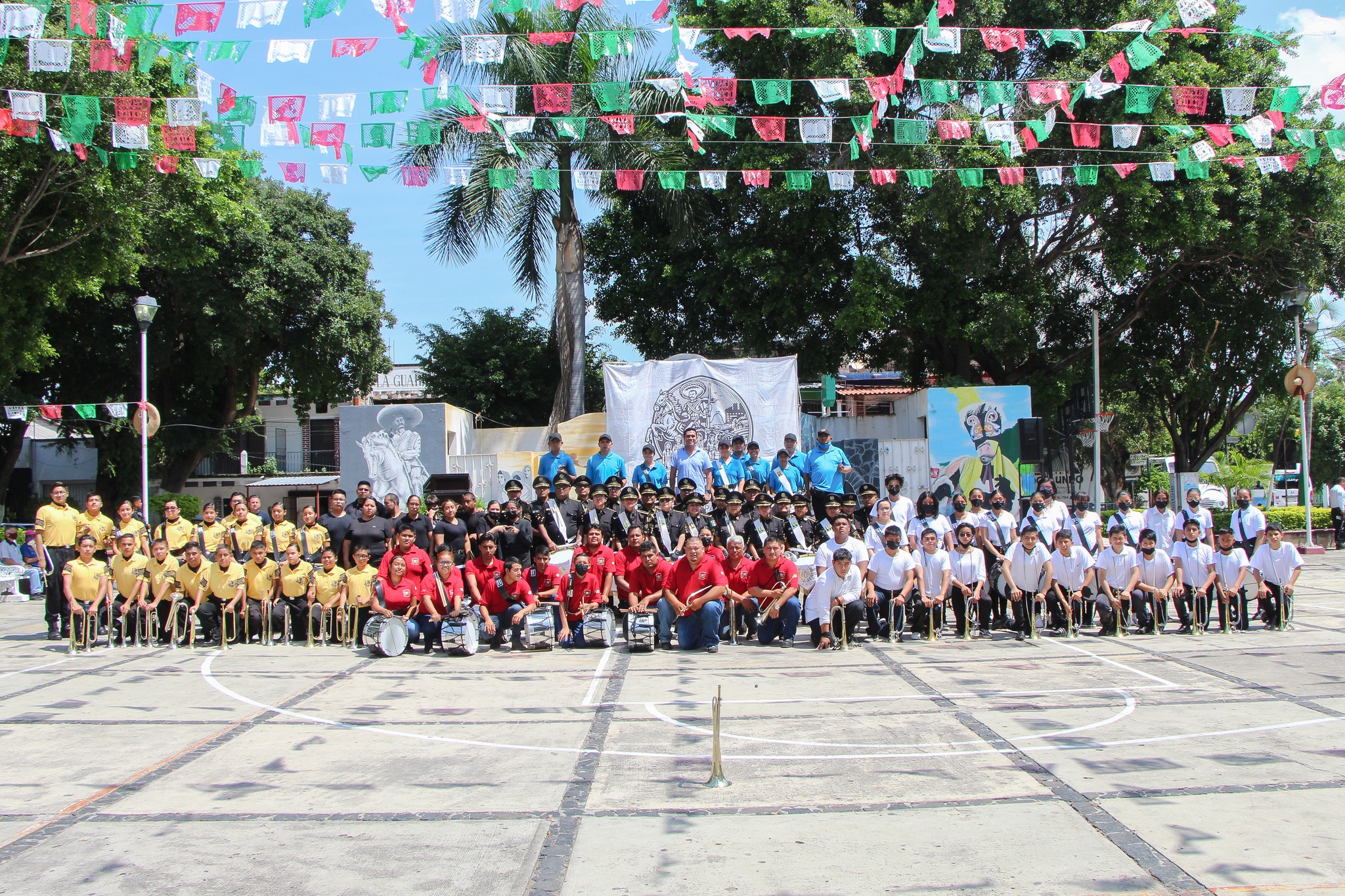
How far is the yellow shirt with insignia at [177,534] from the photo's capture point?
13227 millimetres

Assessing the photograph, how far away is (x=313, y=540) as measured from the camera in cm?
1292

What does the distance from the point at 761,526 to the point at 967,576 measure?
99.4 inches

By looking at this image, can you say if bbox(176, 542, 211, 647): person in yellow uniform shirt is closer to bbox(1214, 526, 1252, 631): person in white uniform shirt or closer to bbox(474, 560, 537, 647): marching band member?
bbox(474, 560, 537, 647): marching band member

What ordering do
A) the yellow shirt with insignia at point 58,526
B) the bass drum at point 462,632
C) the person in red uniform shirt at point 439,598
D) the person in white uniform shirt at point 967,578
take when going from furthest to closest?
the yellow shirt with insignia at point 58,526 < the person in white uniform shirt at point 967,578 < the person in red uniform shirt at point 439,598 < the bass drum at point 462,632

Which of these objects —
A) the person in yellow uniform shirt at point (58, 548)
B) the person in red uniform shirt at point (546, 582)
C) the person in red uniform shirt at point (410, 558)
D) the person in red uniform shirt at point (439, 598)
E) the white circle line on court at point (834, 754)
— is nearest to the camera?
the white circle line on court at point (834, 754)

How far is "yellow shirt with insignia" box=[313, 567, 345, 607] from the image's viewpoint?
12266 millimetres

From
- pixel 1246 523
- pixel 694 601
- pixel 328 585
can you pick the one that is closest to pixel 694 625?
pixel 694 601

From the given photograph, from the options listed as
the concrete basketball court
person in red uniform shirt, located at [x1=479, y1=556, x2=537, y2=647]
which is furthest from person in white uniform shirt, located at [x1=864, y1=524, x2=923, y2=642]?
person in red uniform shirt, located at [x1=479, y1=556, x2=537, y2=647]

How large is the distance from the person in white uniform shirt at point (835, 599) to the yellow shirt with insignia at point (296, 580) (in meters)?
5.95

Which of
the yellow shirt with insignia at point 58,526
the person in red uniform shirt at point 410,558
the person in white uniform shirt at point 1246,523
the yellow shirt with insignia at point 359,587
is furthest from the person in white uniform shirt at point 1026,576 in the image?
the yellow shirt with insignia at point 58,526

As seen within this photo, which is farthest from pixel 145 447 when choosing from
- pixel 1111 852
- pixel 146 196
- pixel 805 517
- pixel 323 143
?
pixel 1111 852

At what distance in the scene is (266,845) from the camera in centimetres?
544

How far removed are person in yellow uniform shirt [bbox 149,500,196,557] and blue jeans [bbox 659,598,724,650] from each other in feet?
20.3

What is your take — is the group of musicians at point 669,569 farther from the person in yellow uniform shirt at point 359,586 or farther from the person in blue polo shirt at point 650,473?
the person in blue polo shirt at point 650,473
